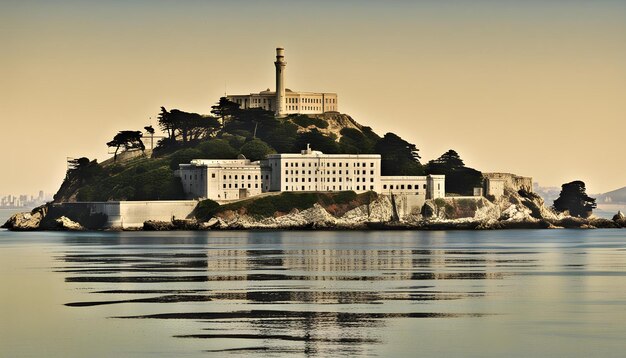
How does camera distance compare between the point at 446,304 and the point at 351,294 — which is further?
the point at 351,294

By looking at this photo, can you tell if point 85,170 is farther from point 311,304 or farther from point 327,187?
point 311,304

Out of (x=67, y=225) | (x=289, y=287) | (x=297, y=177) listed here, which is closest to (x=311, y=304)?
(x=289, y=287)

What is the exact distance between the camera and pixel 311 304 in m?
58.4

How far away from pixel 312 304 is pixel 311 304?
0.15ft

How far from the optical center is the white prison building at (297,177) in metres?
173

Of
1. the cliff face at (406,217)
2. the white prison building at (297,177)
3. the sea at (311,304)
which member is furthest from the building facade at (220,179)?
the sea at (311,304)

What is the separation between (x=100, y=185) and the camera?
604ft

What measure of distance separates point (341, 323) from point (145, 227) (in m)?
116

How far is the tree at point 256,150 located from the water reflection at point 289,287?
242ft

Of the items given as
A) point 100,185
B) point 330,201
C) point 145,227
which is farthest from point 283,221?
point 100,185

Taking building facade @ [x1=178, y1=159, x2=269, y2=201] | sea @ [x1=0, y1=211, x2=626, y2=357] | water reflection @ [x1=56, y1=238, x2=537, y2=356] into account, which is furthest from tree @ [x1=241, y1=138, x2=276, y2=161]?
sea @ [x1=0, y1=211, x2=626, y2=357]

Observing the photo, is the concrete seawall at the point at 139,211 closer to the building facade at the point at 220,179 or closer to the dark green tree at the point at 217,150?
the building facade at the point at 220,179

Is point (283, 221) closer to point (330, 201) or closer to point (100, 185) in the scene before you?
point (330, 201)

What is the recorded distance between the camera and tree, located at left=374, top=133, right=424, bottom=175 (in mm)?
189750
